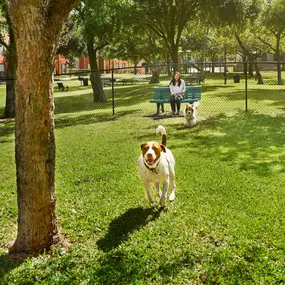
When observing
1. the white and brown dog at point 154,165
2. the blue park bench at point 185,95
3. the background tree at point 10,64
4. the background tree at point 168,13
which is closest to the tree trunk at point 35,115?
the white and brown dog at point 154,165

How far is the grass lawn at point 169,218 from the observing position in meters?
3.79

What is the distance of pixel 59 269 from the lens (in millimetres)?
3910

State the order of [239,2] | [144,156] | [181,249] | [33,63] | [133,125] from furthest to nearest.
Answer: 1. [239,2]
2. [133,125]
3. [144,156]
4. [181,249]
5. [33,63]

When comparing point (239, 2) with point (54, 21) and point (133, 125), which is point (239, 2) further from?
point (54, 21)

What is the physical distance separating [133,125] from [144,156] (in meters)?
8.35

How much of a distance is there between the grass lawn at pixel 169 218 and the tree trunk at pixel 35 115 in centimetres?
35

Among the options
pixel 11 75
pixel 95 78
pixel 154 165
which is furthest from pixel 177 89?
pixel 154 165

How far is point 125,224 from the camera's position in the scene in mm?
4957

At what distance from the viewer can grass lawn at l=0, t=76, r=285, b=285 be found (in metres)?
3.79

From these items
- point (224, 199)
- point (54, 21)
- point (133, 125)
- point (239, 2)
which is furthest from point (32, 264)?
point (239, 2)

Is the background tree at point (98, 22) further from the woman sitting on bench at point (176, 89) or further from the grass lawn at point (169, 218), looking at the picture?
the grass lawn at point (169, 218)

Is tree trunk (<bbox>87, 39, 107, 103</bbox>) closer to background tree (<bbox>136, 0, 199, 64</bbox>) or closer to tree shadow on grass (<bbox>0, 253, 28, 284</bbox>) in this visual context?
background tree (<bbox>136, 0, 199, 64</bbox>)

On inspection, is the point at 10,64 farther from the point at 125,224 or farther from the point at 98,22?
the point at 125,224

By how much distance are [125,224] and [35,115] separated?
1.89 meters
